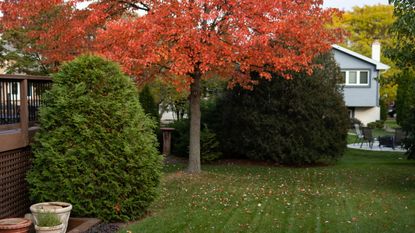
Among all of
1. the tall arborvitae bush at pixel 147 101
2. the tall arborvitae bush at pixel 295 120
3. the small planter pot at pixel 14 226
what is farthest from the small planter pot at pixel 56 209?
the tall arborvitae bush at pixel 147 101

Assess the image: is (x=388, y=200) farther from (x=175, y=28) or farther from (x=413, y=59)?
(x=175, y=28)

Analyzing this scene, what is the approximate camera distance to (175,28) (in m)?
10.4

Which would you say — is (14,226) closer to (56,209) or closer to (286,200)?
(56,209)

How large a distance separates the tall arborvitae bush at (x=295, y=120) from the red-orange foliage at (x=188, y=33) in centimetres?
242

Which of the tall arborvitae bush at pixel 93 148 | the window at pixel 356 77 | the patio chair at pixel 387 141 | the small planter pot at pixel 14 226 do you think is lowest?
the patio chair at pixel 387 141

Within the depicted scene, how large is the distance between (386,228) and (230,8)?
5.86 metres

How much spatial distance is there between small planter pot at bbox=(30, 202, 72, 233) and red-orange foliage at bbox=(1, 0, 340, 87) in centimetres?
417

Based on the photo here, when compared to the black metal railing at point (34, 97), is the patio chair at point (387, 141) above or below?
below

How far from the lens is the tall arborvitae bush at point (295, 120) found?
14812 millimetres

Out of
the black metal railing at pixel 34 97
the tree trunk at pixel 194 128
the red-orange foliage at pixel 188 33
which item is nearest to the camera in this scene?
the black metal railing at pixel 34 97

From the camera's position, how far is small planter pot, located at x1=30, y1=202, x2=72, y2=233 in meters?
6.26

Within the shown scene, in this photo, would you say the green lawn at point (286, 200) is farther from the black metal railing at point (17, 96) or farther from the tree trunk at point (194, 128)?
the black metal railing at point (17, 96)

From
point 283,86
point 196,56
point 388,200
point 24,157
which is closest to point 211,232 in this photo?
point 24,157

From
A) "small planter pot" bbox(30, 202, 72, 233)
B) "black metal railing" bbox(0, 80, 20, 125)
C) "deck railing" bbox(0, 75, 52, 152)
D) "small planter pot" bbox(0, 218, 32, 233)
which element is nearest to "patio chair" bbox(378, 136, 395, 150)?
"deck railing" bbox(0, 75, 52, 152)
